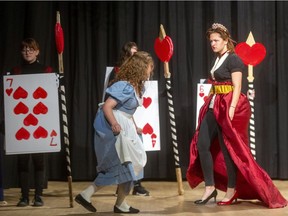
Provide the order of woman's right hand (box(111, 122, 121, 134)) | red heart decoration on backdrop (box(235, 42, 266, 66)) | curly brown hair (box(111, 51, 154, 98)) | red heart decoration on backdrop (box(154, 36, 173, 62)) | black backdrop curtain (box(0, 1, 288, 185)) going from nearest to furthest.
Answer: woman's right hand (box(111, 122, 121, 134)) → curly brown hair (box(111, 51, 154, 98)) → red heart decoration on backdrop (box(154, 36, 173, 62)) → red heart decoration on backdrop (box(235, 42, 266, 66)) → black backdrop curtain (box(0, 1, 288, 185))

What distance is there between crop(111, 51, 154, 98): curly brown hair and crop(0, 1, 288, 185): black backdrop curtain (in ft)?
6.80

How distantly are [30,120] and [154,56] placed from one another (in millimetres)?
2047

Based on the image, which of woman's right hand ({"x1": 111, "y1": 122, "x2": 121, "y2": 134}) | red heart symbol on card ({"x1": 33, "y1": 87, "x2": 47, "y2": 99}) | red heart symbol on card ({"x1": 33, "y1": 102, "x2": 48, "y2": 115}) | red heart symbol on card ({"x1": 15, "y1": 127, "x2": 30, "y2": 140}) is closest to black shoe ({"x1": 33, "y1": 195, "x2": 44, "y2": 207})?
red heart symbol on card ({"x1": 15, "y1": 127, "x2": 30, "y2": 140})

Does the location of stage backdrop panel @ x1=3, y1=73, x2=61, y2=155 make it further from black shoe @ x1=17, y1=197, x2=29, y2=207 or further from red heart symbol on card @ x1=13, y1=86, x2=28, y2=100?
black shoe @ x1=17, y1=197, x2=29, y2=207

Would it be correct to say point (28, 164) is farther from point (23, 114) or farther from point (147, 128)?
point (147, 128)

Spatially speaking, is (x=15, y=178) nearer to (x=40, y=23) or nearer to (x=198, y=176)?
(x=40, y=23)

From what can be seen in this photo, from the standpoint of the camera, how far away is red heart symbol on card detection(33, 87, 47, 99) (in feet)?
14.6

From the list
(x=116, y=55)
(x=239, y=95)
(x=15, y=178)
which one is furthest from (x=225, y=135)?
(x=15, y=178)

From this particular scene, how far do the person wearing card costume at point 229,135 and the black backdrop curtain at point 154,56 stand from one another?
5.20ft

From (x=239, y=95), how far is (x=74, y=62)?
2.29 metres

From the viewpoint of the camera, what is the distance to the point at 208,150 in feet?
14.7

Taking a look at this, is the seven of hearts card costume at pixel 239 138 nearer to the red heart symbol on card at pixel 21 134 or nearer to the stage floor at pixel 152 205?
the stage floor at pixel 152 205

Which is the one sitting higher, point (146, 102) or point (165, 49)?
point (165, 49)

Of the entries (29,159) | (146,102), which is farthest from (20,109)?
(146,102)
